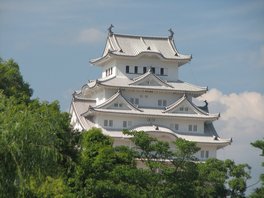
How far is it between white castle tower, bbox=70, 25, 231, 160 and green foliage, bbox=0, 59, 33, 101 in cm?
1050

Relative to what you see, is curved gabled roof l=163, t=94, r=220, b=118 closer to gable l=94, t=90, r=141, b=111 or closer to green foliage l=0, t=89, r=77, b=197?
gable l=94, t=90, r=141, b=111

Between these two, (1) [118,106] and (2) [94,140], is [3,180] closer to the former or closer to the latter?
(2) [94,140]

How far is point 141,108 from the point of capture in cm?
6731

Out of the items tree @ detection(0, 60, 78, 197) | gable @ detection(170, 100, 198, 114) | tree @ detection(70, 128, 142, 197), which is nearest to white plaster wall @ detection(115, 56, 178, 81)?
gable @ detection(170, 100, 198, 114)

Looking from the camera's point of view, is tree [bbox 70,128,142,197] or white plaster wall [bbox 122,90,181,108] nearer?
tree [bbox 70,128,142,197]

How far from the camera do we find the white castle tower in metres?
65.8

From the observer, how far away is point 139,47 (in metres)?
71.3

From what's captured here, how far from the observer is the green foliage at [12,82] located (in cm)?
4828

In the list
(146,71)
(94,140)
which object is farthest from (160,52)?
(94,140)

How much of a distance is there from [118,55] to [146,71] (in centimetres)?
250

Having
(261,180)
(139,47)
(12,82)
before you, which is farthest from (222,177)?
(139,47)

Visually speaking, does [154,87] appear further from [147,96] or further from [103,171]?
[103,171]

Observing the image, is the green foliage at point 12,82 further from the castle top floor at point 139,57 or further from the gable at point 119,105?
the castle top floor at point 139,57

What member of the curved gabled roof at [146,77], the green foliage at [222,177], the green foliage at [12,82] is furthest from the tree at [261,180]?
the curved gabled roof at [146,77]
